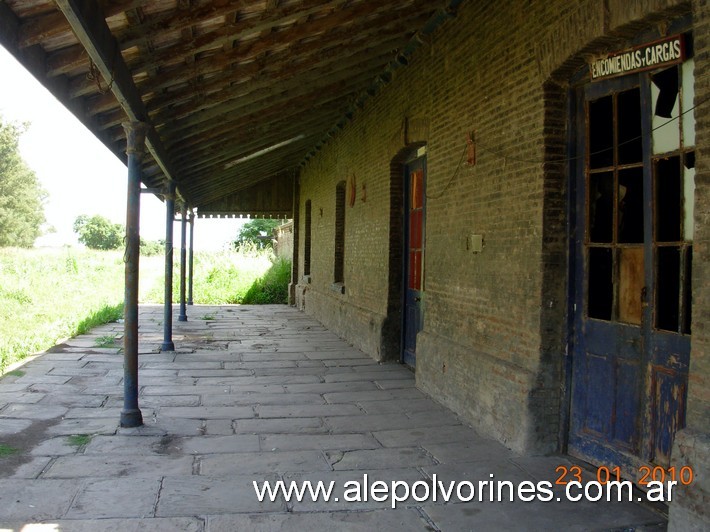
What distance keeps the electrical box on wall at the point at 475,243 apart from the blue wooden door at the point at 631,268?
1139 mm

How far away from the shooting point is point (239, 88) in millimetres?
6805

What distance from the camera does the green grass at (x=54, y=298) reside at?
10.4 metres

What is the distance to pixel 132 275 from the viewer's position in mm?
5348

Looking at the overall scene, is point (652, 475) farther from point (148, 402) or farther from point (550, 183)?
point (148, 402)

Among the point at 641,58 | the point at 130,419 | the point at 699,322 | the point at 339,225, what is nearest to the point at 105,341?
the point at 339,225

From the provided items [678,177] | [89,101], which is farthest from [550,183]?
[89,101]

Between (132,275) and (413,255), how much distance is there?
4.06 m

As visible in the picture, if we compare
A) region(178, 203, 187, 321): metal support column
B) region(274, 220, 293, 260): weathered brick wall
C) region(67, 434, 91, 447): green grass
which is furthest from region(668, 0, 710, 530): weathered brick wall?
region(274, 220, 293, 260): weathered brick wall

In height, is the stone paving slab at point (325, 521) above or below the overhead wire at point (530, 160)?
below

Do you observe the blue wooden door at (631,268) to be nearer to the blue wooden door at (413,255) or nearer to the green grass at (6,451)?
the blue wooden door at (413,255)

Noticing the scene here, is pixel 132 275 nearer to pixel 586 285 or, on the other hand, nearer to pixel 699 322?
pixel 586 285

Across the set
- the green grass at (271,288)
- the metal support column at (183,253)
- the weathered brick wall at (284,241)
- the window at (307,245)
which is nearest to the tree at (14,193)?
the weathered brick wall at (284,241)

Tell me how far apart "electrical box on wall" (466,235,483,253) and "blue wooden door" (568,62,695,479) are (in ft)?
3.74

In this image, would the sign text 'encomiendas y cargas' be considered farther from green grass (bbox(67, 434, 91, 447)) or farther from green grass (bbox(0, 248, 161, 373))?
green grass (bbox(0, 248, 161, 373))
